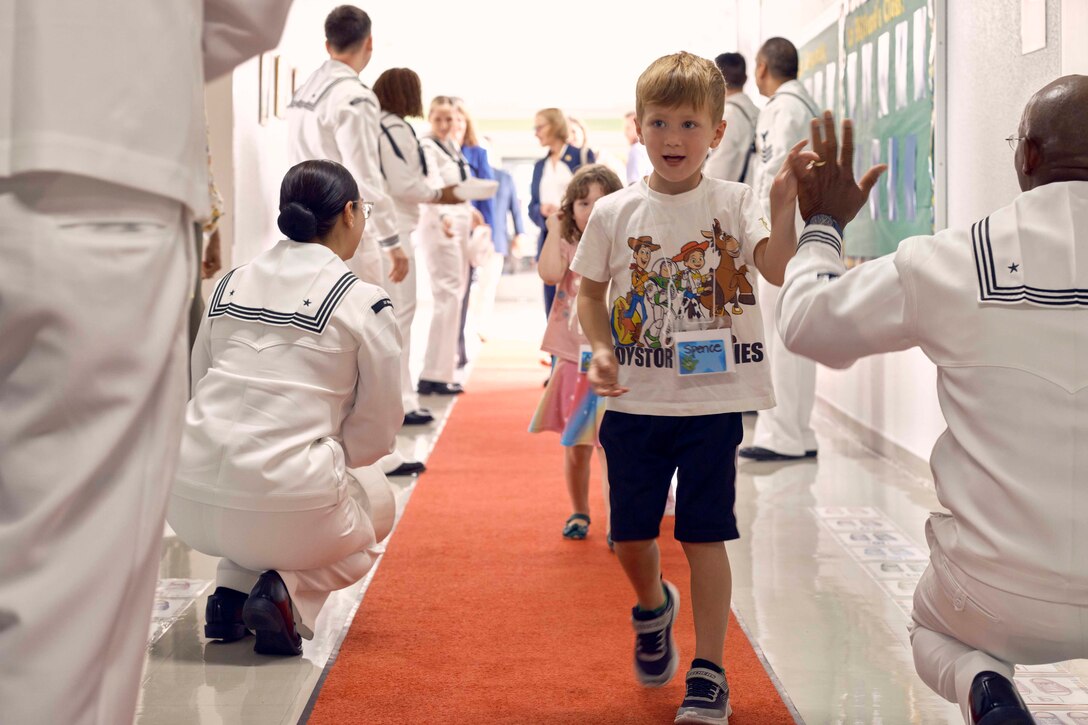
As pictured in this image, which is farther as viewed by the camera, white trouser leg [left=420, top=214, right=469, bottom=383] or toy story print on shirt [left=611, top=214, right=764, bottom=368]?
white trouser leg [left=420, top=214, right=469, bottom=383]

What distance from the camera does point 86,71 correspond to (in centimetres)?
117

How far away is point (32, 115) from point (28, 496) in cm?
37

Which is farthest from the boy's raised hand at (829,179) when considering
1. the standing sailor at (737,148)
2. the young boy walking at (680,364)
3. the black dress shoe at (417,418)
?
the black dress shoe at (417,418)

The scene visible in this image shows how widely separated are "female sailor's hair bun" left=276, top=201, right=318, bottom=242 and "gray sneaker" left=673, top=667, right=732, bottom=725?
4.55 feet

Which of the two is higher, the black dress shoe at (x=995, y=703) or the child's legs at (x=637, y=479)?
the child's legs at (x=637, y=479)

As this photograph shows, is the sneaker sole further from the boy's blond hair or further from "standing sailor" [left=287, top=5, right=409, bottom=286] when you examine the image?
"standing sailor" [left=287, top=5, right=409, bottom=286]

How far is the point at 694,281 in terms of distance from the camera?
8.02ft

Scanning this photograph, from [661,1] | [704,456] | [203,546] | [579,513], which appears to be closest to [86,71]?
[704,456]

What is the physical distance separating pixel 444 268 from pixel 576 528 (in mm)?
3749

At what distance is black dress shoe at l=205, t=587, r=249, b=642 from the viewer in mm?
2809

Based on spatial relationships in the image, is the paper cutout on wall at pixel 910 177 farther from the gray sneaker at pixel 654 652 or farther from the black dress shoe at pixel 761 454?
the gray sneaker at pixel 654 652

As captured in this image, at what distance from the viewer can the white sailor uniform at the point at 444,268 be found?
713 cm

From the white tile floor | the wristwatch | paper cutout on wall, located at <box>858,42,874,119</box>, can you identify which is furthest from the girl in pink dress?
paper cutout on wall, located at <box>858,42,874,119</box>

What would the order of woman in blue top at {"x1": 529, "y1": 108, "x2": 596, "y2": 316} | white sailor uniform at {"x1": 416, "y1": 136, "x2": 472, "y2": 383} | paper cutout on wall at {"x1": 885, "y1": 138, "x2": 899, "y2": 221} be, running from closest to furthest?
paper cutout on wall at {"x1": 885, "y1": 138, "x2": 899, "y2": 221} → white sailor uniform at {"x1": 416, "y1": 136, "x2": 472, "y2": 383} → woman in blue top at {"x1": 529, "y1": 108, "x2": 596, "y2": 316}
